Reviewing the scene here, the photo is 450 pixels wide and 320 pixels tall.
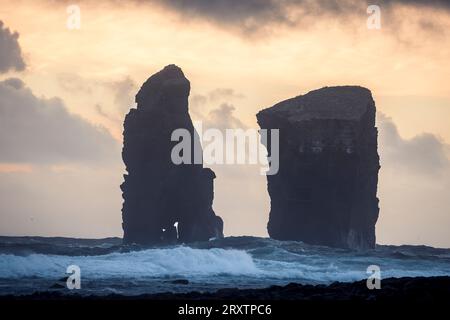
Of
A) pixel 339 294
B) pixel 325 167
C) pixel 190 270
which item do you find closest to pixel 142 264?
pixel 190 270

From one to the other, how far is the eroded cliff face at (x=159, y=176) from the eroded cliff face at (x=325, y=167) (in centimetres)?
957

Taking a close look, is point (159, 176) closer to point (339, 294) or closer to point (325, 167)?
point (325, 167)

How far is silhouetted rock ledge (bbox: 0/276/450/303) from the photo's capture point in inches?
1217

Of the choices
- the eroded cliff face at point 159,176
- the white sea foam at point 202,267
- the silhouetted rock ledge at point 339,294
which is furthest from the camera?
the eroded cliff face at point 159,176

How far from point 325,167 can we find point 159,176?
18711 mm

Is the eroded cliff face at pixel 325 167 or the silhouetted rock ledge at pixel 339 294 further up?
the eroded cliff face at pixel 325 167

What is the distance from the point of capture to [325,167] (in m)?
97.5

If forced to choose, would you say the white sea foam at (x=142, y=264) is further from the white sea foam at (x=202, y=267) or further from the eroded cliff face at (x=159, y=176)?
the eroded cliff face at (x=159, y=176)

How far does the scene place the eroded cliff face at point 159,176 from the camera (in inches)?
4016
